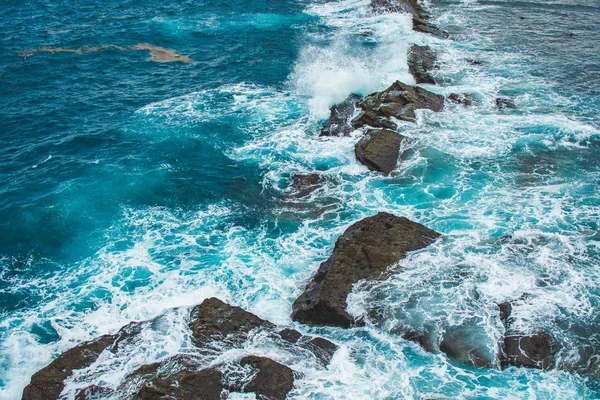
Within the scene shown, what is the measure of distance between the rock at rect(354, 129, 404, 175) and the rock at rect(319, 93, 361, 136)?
6.14ft

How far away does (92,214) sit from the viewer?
20.4 metres

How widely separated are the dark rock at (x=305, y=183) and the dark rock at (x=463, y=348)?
9137mm

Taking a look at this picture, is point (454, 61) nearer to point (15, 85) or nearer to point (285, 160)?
point (285, 160)

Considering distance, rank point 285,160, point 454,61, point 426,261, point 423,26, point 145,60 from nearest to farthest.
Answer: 1. point 426,261
2. point 285,160
3. point 454,61
4. point 145,60
5. point 423,26

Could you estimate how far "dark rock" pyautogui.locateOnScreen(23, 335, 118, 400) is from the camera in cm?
1256

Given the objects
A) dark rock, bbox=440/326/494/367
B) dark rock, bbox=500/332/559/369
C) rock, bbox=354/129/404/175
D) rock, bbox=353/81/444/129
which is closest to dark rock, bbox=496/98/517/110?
rock, bbox=353/81/444/129

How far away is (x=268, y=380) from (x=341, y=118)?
53.4ft

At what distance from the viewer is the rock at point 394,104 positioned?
2469 centimetres

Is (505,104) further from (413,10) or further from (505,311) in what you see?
(413,10)

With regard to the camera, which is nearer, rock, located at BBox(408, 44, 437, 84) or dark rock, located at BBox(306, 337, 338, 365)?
dark rock, located at BBox(306, 337, 338, 365)

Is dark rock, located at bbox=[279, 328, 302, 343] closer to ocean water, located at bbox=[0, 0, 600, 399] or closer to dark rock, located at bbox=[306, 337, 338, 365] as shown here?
dark rock, located at bbox=[306, 337, 338, 365]

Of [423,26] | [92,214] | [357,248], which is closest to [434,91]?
[423,26]

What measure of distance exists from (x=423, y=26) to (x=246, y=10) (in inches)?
652

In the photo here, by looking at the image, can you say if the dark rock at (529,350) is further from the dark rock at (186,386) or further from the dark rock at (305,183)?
the dark rock at (305,183)
